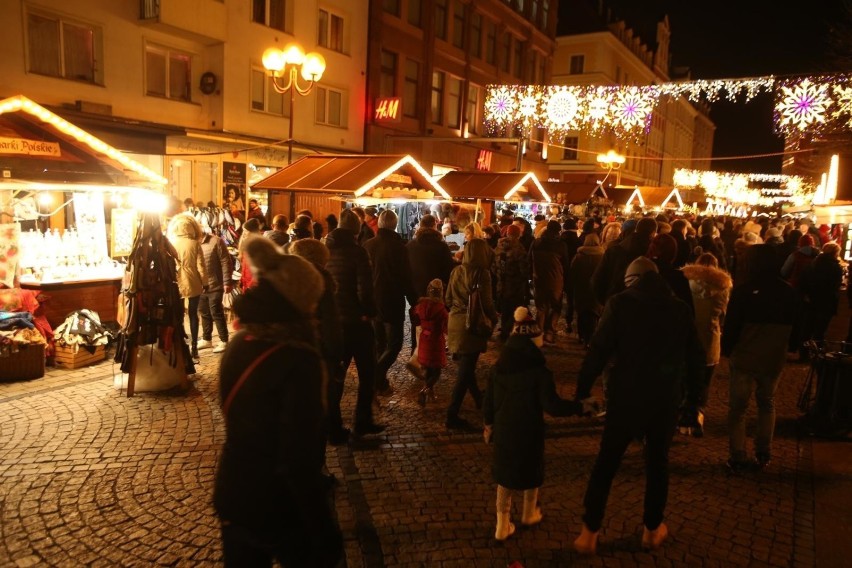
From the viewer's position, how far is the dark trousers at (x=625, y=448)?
379 centimetres

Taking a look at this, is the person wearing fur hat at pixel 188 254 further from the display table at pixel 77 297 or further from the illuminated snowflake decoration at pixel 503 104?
the illuminated snowflake decoration at pixel 503 104

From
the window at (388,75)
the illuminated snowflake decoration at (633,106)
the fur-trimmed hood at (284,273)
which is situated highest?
the window at (388,75)

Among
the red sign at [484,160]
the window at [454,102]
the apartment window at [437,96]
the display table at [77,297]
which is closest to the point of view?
the display table at [77,297]

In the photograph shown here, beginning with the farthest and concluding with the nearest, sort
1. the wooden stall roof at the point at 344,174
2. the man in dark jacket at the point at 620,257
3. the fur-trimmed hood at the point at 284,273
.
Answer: the wooden stall roof at the point at 344,174
the man in dark jacket at the point at 620,257
the fur-trimmed hood at the point at 284,273

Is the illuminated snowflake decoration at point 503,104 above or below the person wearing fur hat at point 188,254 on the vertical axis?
above

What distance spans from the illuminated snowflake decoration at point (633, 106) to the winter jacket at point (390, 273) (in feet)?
37.1

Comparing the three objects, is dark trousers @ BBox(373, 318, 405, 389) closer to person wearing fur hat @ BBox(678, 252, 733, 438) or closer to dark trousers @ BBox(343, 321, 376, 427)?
dark trousers @ BBox(343, 321, 376, 427)

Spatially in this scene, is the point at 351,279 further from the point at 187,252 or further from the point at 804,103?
the point at 804,103

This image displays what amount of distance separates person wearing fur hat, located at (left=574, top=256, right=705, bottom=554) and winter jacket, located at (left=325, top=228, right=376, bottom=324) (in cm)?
231

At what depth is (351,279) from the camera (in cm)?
559

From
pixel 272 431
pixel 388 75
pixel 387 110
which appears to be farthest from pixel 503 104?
pixel 272 431

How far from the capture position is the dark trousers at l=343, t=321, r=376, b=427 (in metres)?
5.57

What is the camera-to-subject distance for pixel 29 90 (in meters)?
12.9

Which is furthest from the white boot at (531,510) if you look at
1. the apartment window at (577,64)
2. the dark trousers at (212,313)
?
the apartment window at (577,64)
